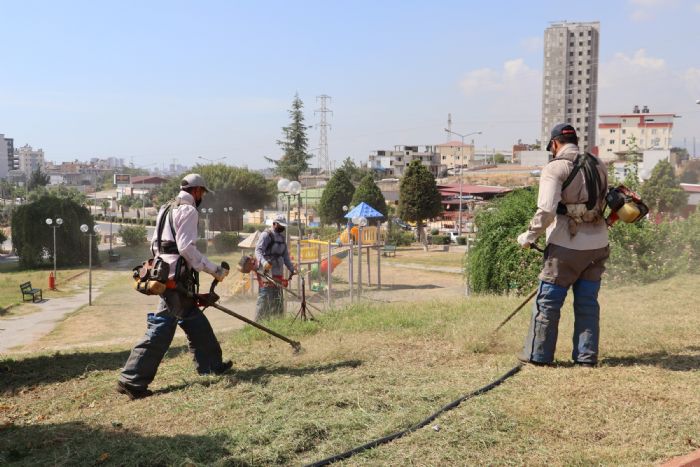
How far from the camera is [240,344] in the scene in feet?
24.3

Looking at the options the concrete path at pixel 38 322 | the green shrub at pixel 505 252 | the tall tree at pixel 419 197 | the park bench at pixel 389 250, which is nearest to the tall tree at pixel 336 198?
the tall tree at pixel 419 197

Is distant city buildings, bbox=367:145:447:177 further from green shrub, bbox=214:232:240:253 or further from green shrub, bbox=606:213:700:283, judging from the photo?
green shrub, bbox=606:213:700:283

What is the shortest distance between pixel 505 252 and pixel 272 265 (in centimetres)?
509

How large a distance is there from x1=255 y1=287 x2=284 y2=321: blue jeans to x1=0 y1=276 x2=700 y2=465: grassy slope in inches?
94.4

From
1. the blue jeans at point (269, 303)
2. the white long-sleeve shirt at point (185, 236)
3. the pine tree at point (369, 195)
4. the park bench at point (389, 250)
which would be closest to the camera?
the white long-sleeve shirt at point (185, 236)

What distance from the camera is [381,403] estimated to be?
471 cm

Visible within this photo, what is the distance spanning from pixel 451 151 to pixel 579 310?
15051 centimetres

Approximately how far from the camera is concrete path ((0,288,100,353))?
17.0 m

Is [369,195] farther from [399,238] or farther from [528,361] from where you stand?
[528,361]

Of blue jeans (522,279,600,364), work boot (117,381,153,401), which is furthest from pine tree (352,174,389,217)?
work boot (117,381,153,401)

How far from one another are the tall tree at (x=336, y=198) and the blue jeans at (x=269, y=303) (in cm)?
4689

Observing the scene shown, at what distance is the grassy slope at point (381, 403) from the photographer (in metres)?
4.04

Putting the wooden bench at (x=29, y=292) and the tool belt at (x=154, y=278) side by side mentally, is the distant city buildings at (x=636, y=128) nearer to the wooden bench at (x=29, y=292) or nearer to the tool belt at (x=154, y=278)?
the wooden bench at (x=29, y=292)

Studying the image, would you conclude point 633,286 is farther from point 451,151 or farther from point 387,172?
point 451,151
